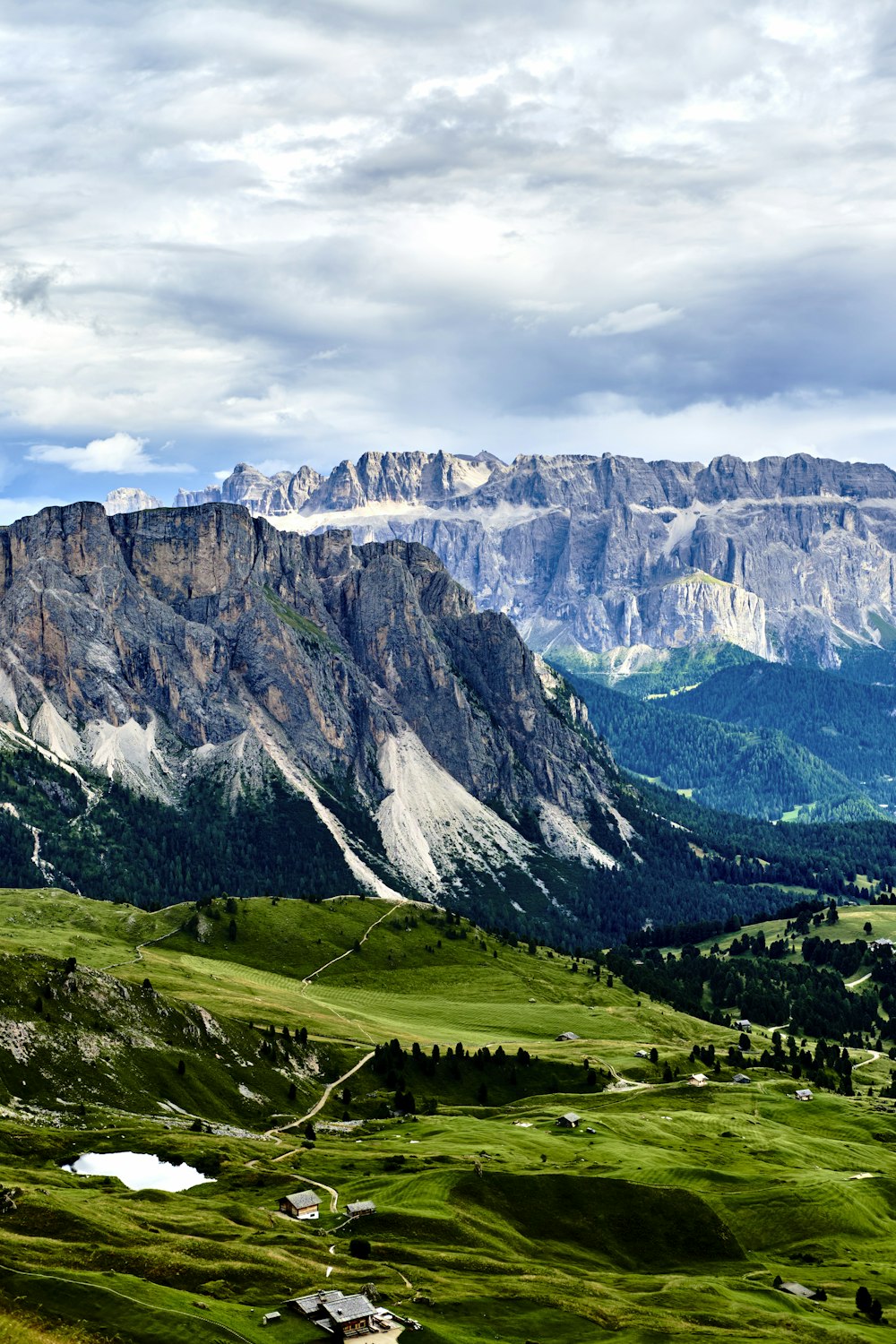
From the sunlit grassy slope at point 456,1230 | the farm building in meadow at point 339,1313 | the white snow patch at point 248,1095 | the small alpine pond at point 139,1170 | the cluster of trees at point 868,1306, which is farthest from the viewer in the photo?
the white snow patch at point 248,1095

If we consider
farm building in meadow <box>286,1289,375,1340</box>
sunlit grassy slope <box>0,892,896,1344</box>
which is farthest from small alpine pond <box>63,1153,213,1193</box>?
farm building in meadow <box>286,1289,375,1340</box>

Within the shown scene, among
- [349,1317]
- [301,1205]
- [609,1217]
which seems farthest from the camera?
[609,1217]

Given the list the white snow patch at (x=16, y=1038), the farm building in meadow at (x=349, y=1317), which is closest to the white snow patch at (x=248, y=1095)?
the white snow patch at (x=16, y=1038)

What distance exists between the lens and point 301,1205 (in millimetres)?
128500

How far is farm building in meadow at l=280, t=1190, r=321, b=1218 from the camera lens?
128375 millimetres

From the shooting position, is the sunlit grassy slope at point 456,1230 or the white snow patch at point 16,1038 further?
the white snow patch at point 16,1038

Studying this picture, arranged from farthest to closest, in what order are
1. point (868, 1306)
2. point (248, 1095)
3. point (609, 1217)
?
point (248, 1095) → point (609, 1217) → point (868, 1306)

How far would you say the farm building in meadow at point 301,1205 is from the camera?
128m

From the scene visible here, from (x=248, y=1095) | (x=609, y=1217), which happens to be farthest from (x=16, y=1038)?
(x=609, y=1217)

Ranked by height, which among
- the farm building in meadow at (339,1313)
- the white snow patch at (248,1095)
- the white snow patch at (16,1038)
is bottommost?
the white snow patch at (248,1095)

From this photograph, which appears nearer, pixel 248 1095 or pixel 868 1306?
pixel 868 1306

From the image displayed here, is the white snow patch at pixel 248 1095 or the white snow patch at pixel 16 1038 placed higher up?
the white snow patch at pixel 16 1038

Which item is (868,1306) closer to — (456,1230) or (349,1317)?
(456,1230)

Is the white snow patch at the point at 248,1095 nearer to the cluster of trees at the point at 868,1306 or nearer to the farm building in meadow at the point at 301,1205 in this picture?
the farm building in meadow at the point at 301,1205
